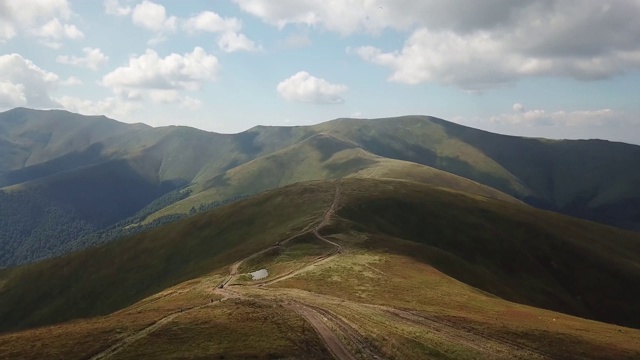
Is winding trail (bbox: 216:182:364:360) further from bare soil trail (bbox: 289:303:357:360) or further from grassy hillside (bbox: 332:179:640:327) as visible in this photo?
grassy hillside (bbox: 332:179:640:327)

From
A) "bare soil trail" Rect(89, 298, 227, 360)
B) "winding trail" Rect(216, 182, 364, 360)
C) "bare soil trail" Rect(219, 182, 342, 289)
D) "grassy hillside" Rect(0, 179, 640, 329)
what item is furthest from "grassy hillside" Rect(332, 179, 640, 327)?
"bare soil trail" Rect(89, 298, 227, 360)

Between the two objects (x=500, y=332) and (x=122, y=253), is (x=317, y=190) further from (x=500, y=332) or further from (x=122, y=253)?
(x=500, y=332)

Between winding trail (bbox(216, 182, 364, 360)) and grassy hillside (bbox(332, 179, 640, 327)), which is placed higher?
winding trail (bbox(216, 182, 364, 360))

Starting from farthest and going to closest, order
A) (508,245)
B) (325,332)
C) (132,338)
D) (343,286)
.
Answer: (508,245), (343,286), (325,332), (132,338)

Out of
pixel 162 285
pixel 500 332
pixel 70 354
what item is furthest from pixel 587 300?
pixel 70 354

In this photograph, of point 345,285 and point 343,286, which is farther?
point 345,285

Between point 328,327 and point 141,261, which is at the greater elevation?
point 328,327

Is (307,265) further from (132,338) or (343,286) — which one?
(132,338)

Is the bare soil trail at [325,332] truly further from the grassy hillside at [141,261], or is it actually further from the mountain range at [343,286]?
the grassy hillside at [141,261]

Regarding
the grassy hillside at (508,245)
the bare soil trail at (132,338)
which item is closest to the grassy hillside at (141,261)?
the grassy hillside at (508,245)

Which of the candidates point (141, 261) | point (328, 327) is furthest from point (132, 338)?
point (141, 261)
